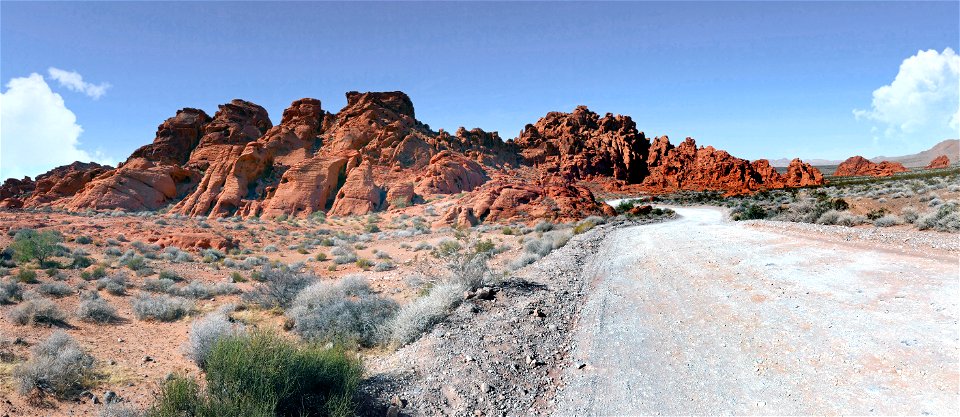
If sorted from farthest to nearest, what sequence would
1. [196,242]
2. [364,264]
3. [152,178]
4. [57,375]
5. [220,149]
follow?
[220,149]
[152,178]
[196,242]
[364,264]
[57,375]

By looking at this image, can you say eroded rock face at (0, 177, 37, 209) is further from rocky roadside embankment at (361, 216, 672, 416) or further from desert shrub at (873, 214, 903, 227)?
desert shrub at (873, 214, 903, 227)

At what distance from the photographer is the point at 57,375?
5371 millimetres

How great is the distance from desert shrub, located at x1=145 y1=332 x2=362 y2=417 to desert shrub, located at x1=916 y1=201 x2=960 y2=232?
1728 cm

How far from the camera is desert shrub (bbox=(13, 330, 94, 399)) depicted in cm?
526

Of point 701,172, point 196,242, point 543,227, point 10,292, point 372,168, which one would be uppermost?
point 372,168

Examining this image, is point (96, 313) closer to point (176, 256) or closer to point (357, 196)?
point (176, 256)

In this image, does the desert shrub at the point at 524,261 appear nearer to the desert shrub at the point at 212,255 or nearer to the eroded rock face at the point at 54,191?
the desert shrub at the point at 212,255

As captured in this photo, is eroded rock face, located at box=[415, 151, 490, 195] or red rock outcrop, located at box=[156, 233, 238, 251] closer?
red rock outcrop, located at box=[156, 233, 238, 251]

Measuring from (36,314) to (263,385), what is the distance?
298 inches

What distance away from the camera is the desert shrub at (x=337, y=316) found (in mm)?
7305

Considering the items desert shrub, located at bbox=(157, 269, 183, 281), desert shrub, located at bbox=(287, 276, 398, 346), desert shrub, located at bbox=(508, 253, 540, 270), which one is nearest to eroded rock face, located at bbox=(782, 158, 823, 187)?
desert shrub, located at bbox=(508, 253, 540, 270)

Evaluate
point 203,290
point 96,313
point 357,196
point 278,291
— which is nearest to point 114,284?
point 203,290

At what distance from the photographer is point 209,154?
52469 mm

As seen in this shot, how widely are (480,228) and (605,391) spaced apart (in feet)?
63.5
